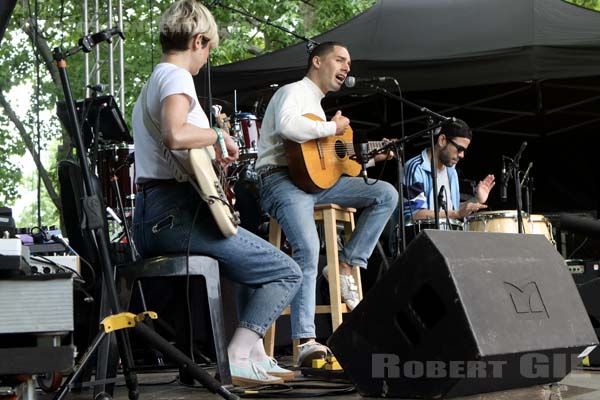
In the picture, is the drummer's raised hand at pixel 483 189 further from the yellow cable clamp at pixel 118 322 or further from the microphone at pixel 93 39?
the yellow cable clamp at pixel 118 322

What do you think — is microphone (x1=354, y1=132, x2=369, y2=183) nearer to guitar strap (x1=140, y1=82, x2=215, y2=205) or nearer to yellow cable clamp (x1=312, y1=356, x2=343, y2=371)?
yellow cable clamp (x1=312, y1=356, x2=343, y2=371)

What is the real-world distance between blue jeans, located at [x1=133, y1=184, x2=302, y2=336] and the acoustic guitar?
116 cm

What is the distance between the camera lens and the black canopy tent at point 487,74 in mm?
7797

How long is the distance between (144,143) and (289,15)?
1448 cm

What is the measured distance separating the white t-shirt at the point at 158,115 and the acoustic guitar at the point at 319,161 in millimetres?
1256

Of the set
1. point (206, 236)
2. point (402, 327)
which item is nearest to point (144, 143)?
point (206, 236)

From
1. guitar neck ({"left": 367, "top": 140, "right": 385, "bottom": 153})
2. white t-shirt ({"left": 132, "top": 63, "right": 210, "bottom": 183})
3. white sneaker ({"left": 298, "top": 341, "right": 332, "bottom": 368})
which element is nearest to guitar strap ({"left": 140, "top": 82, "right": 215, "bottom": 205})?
white t-shirt ({"left": 132, "top": 63, "right": 210, "bottom": 183})

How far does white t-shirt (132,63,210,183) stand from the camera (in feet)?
11.8

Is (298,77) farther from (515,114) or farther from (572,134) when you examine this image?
(572,134)

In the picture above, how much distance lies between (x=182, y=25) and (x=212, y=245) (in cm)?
97

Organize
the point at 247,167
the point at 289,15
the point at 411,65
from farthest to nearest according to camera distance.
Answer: the point at 289,15, the point at 411,65, the point at 247,167

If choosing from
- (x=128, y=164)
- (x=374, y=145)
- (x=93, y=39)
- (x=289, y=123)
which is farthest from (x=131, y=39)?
(x=93, y=39)

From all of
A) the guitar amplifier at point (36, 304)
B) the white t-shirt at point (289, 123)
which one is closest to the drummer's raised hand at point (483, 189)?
the white t-shirt at point (289, 123)

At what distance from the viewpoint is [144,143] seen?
380cm
